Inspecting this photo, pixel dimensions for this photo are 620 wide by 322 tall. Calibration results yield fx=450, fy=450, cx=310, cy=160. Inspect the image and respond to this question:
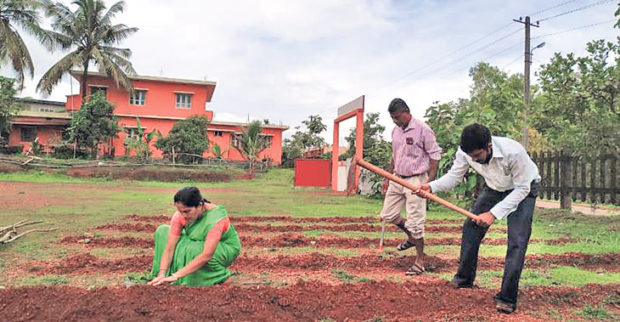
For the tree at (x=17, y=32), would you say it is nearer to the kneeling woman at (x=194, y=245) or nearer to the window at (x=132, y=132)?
the window at (x=132, y=132)

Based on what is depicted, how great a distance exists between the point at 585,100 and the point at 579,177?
200 cm

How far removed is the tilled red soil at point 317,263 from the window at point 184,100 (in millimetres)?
26350

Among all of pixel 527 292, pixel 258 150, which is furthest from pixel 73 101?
pixel 527 292

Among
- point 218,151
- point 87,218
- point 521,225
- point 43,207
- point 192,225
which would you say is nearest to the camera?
point 521,225

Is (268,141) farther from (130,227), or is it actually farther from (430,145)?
(430,145)

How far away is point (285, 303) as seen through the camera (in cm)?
325

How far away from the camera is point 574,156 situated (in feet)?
35.6

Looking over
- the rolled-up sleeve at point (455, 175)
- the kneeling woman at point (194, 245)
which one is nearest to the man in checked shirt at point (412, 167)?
the rolled-up sleeve at point (455, 175)

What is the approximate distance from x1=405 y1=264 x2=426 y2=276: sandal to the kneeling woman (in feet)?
5.95

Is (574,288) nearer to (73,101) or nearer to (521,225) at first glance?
(521,225)

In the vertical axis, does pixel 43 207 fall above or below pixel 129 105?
below

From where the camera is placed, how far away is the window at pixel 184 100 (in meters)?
30.1

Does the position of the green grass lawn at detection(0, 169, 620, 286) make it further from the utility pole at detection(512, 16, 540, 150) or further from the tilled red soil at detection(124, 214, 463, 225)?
the utility pole at detection(512, 16, 540, 150)

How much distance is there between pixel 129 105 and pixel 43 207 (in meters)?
20.8
